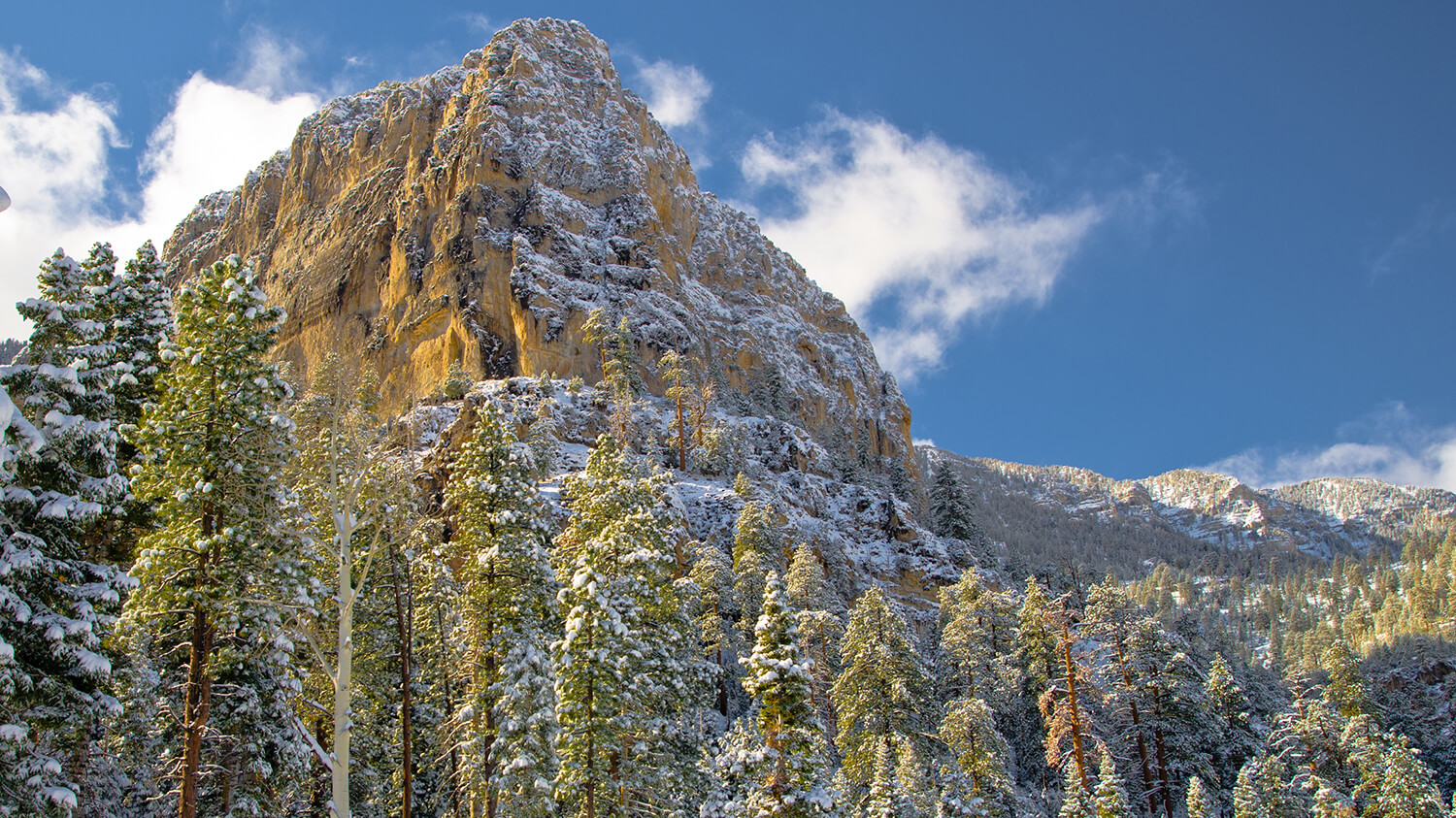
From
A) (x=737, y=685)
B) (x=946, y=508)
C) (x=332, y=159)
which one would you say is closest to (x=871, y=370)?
(x=946, y=508)

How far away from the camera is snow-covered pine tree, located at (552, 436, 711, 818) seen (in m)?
19.1

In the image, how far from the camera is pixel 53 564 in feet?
42.1

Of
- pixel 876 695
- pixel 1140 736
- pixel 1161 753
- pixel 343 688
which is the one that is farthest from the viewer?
pixel 876 695

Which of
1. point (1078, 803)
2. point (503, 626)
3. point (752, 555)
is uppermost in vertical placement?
point (752, 555)

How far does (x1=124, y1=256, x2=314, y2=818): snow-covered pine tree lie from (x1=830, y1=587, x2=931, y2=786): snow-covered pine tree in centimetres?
2178

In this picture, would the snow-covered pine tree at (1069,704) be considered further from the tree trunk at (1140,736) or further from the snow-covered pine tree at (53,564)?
the snow-covered pine tree at (53,564)

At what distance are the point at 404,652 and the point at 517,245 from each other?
245ft

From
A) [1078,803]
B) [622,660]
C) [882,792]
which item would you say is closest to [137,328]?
[622,660]

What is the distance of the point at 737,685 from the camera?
132 feet

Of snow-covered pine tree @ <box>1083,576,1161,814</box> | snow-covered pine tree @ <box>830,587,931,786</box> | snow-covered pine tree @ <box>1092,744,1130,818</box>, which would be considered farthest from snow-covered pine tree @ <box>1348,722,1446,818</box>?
snow-covered pine tree @ <box>830,587,931,786</box>

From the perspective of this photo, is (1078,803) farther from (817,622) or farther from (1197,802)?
(817,622)

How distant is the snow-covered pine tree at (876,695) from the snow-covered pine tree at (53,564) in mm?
24637

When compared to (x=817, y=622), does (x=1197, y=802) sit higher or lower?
lower

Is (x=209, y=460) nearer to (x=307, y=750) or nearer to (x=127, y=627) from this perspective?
(x=127, y=627)
